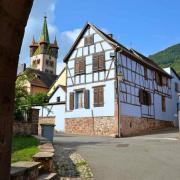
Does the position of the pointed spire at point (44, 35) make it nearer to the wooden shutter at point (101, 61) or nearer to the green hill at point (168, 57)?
the green hill at point (168, 57)

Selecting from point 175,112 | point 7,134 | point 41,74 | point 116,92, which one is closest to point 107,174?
point 7,134

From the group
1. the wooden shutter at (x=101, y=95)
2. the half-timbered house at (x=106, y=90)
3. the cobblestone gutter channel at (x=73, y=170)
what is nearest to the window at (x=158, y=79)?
the half-timbered house at (x=106, y=90)

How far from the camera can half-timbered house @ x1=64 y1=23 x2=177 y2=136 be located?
94.8 feet

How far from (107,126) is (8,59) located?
26.7 metres

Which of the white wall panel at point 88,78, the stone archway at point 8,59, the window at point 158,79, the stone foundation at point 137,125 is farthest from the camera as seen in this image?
the window at point 158,79

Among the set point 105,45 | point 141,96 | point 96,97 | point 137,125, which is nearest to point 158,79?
point 141,96

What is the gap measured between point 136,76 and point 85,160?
21.3 meters

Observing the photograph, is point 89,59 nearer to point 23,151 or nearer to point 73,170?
point 23,151

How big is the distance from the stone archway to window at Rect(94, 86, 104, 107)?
2733cm

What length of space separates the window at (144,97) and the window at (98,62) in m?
4.97

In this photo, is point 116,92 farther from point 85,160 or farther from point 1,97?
point 1,97

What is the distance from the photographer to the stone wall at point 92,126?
93.4ft

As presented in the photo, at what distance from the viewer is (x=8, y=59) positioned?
2250 millimetres

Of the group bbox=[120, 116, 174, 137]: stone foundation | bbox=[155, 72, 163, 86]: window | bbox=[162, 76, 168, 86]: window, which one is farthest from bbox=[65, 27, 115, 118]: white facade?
bbox=[162, 76, 168, 86]: window
